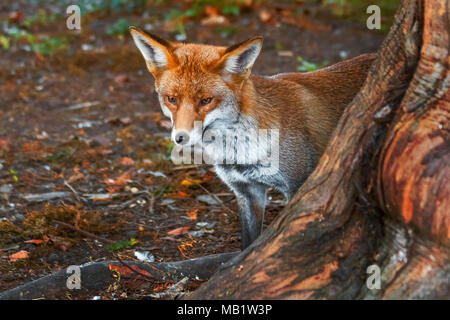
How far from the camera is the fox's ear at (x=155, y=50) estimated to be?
145 inches

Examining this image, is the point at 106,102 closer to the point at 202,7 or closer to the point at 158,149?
the point at 158,149

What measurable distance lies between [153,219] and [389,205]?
102 inches

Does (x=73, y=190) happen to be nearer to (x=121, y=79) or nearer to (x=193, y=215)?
(x=193, y=215)

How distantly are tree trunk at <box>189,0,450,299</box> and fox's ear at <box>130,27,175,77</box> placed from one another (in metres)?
1.35

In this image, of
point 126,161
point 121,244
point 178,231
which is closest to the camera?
point 121,244

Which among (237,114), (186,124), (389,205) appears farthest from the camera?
(237,114)

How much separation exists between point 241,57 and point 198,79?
326 mm

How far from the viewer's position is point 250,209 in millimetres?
4297

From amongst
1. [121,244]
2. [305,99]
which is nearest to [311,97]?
[305,99]

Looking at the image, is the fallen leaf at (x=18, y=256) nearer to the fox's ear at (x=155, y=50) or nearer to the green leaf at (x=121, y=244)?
the green leaf at (x=121, y=244)

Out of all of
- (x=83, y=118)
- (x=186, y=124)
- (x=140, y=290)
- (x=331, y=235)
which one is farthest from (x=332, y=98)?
(x=83, y=118)

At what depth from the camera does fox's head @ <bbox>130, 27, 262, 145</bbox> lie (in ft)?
11.6

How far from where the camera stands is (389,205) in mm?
2699

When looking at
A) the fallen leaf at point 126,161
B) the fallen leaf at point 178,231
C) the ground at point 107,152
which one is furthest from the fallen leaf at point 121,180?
the fallen leaf at point 178,231
